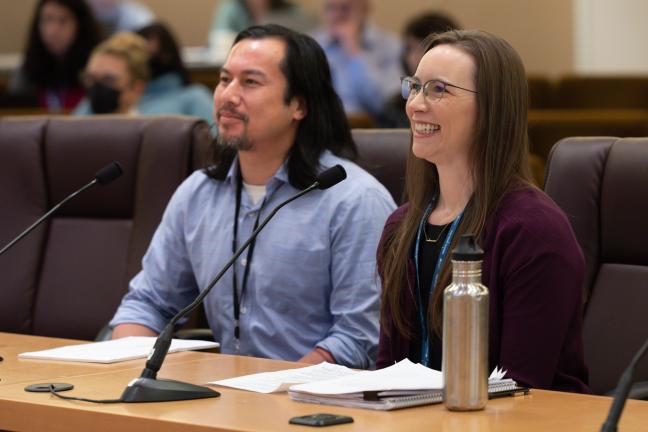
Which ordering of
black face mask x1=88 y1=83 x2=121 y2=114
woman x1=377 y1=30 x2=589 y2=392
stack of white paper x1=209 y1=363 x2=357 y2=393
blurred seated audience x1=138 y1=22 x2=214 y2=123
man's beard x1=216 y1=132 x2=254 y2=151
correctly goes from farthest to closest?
1. blurred seated audience x1=138 y1=22 x2=214 y2=123
2. black face mask x1=88 y1=83 x2=121 y2=114
3. man's beard x1=216 y1=132 x2=254 y2=151
4. woman x1=377 y1=30 x2=589 y2=392
5. stack of white paper x1=209 y1=363 x2=357 y2=393

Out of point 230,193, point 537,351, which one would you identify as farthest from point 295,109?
point 537,351

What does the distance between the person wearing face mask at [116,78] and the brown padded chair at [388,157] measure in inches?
80.0

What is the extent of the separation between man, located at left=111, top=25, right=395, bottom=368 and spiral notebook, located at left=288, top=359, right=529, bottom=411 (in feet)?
2.69

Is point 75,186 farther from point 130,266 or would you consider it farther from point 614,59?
point 614,59

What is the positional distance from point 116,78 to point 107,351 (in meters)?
2.65

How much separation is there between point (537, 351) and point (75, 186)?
1709 millimetres

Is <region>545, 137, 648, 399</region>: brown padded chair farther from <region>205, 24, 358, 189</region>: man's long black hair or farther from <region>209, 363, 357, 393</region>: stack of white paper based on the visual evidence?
<region>209, 363, 357, 393</region>: stack of white paper

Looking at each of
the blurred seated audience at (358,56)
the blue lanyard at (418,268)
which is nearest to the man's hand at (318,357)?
the blue lanyard at (418,268)

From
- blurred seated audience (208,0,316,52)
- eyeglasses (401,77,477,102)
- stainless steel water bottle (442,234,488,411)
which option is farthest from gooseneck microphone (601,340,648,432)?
blurred seated audience (208,0,316,52)

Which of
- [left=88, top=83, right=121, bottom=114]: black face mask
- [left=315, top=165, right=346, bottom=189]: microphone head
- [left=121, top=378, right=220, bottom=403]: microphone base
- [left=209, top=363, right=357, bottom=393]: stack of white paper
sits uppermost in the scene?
[left=315, top=165, right=346, bottom=189]: microphone head

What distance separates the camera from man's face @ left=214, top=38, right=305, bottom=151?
2926mm

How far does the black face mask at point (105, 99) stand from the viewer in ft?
15.9

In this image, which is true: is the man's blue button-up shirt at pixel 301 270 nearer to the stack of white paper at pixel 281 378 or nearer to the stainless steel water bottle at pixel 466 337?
the stack of white paper at pixel 281 378

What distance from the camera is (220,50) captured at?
24.7 feet
